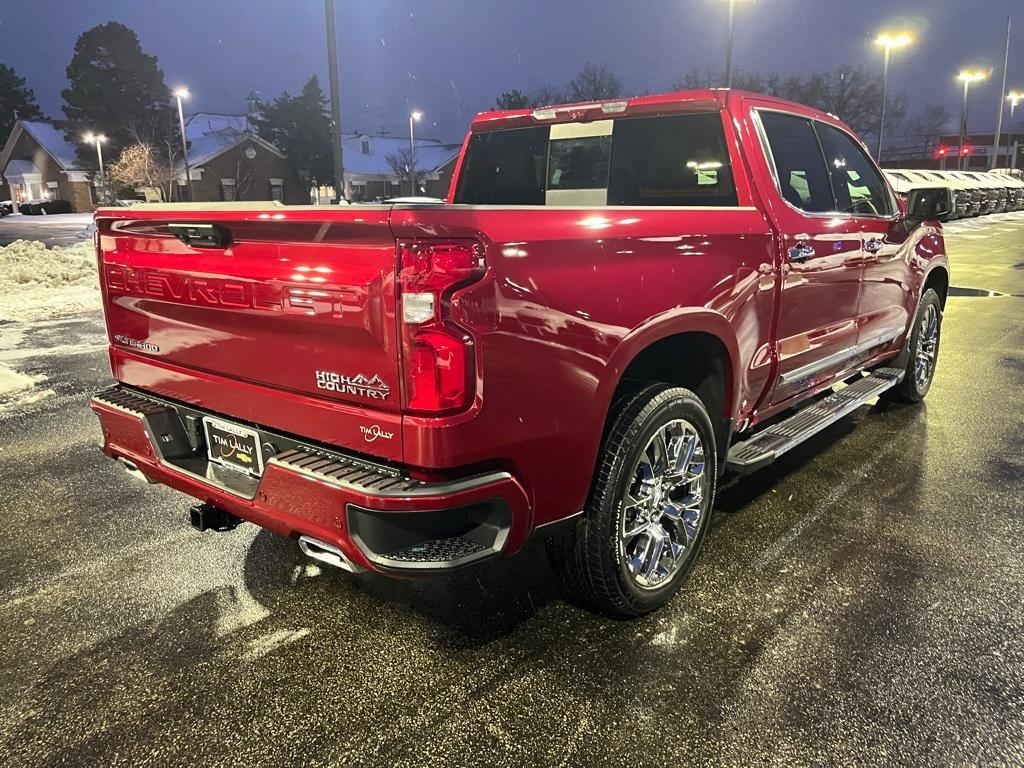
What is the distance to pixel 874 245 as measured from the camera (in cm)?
457

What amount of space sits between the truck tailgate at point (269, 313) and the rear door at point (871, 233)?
309cm

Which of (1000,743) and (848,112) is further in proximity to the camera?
(848,112)

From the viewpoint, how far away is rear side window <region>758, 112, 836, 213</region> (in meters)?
3.89

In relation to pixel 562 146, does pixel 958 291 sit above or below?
below

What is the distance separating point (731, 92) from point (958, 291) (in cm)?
999

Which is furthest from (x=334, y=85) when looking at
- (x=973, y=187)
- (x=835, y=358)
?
(x=973, y=187)

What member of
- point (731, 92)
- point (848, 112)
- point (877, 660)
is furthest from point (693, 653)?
point (848, 112)

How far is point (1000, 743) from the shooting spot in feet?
7.77

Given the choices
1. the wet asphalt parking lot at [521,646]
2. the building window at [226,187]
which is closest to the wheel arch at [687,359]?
the wet asphalt parking lot at [521,646]

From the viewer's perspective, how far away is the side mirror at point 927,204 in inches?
193

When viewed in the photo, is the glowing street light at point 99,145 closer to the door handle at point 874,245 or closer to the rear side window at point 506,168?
the rear side window at point 506,168

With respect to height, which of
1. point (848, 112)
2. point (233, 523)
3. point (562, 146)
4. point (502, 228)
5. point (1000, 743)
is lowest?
point (1000, 743)

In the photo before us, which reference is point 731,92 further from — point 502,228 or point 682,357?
point 502,228

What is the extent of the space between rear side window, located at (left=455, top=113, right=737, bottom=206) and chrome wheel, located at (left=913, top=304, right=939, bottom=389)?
282cm
